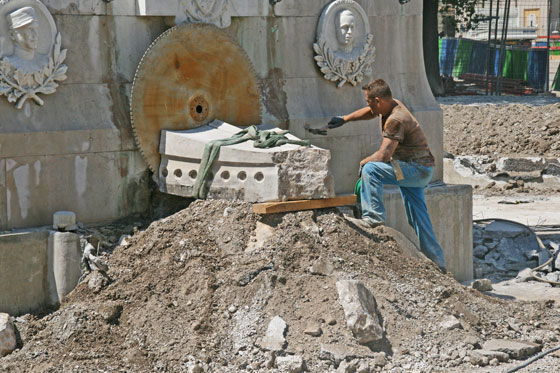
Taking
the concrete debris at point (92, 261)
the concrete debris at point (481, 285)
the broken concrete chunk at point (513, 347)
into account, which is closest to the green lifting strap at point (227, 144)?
the concrete debris at point (92, 261)

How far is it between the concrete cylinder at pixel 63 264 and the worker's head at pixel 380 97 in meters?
2.84

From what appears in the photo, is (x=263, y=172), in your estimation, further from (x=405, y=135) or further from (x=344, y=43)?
(x=344, y=43)

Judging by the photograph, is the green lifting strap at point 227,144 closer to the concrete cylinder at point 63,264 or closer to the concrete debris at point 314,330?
the concrete cylinder at point 63,264

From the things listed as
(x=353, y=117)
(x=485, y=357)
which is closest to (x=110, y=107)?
(x=353, y=117)

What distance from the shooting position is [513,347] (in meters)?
7.20

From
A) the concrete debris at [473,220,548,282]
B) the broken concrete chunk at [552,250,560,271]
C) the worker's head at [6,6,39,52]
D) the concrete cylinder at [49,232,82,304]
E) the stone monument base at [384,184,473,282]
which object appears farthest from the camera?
the concrete debris at [473,220,548,282]

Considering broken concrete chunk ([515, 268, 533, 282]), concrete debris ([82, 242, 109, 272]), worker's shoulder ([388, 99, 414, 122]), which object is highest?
worker's shoulder ([388, 99, 414, 122])

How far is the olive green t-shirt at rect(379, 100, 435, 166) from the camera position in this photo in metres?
8.38

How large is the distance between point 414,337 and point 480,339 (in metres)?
0.57

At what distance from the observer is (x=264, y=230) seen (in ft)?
25.1

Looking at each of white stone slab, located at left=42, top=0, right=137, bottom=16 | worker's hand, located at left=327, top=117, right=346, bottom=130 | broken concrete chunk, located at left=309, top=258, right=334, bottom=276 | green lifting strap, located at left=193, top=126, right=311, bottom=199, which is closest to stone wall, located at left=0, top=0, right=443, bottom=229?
white stone slab, located at left=42, top=0, right=137, bottom=16

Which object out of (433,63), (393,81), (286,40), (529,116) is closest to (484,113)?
(529,116)

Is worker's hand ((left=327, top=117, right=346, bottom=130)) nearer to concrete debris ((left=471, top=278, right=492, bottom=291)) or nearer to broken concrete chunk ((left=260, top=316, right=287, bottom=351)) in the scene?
concrete debris ((left=471, top=278, right=492, bottom=291))

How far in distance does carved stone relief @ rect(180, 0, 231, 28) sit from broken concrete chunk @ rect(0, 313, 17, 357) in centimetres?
313
